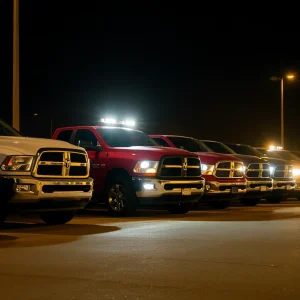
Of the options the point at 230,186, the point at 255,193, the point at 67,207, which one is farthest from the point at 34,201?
the point at 255,193

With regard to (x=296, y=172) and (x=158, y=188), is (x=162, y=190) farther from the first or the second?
(x=296, y=172)

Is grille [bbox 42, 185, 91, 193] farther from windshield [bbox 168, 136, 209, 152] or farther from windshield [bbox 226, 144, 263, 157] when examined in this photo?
windshield [bbox 226, 144, 263, 157]

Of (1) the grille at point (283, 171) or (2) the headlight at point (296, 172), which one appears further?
(2) the headlight at point (296, 172)

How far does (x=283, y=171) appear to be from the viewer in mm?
21484

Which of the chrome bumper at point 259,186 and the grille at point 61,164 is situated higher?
the grille at point 61,164

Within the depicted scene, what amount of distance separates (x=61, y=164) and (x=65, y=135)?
188 inches

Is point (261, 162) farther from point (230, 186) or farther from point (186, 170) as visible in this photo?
point (186, 170)

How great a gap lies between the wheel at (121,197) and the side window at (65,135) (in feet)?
6.78

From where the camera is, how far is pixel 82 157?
12961mm

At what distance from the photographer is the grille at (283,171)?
2127 centimetres

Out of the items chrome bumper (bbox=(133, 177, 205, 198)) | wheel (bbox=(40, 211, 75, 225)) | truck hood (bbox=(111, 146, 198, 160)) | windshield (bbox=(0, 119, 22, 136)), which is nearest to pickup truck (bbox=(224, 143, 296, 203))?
truck hood (bbox=(111, 146, 198, 160))

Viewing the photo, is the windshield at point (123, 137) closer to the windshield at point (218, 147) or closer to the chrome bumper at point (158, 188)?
the chrome bumper at point (158, 188)

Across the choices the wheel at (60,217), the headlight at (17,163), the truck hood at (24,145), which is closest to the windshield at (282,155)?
the wheel at (60,217)

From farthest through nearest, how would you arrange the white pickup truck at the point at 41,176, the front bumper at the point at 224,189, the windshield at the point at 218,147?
the windshield at the point at 218,147
the front bumper at the point at 224,189
the white pickup truck at the point at 41,176
